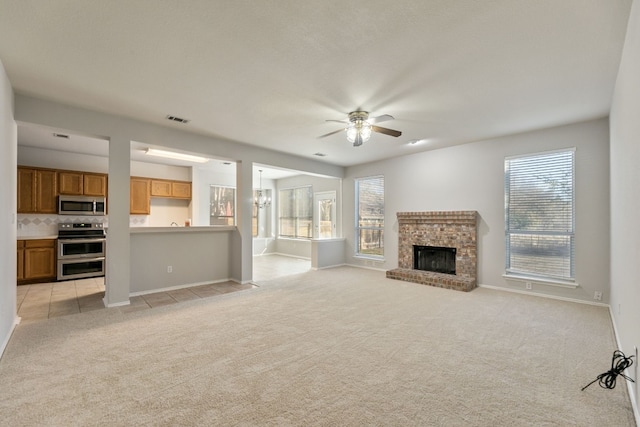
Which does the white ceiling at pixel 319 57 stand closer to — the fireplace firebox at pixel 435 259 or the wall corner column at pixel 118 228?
the wall corner column at pixel 118 228

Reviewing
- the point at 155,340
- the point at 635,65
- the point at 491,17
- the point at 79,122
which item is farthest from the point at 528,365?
the point at 79,122

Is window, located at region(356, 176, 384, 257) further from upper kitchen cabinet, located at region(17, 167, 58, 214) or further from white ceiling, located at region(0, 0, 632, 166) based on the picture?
upper kitchen cabinet, located at region(17, 167, 58, 214)

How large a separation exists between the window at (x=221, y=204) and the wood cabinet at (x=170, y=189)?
30.8 inches

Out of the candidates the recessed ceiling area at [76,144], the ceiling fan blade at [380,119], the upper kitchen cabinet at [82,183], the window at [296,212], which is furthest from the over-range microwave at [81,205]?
the ceiling fan blade at [380,119]

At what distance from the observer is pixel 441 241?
5.95m

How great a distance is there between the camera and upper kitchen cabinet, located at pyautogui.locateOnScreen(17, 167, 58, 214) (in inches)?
223

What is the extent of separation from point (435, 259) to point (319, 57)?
493 centimetres

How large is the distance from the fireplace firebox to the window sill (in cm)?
99

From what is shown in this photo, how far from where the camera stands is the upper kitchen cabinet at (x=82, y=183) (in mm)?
6066

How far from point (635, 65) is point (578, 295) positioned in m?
3.78

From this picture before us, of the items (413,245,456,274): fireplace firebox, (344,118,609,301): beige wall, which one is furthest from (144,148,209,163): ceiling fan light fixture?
(413,245,456,274): fireplace firebox

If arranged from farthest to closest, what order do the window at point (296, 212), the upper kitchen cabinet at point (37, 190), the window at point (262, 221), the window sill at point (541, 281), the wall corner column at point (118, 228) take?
the window at point (262, 221) → the window at point (296, 212) → the upper kitchen cabinet at point (37, 190) → the window sill at point (541, 281) → the wall corner column at point (118, 228)

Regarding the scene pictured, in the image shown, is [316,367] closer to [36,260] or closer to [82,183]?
[36,260]

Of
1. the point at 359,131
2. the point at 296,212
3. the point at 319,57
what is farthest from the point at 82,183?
the point at 319,57
